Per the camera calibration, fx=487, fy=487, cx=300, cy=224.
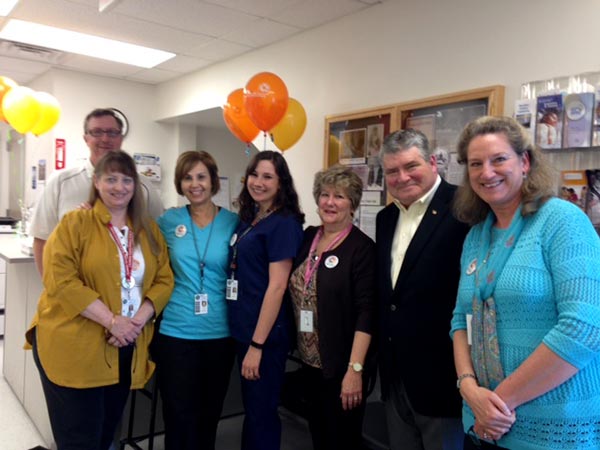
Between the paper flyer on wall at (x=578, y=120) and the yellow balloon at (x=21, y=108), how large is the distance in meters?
3.82

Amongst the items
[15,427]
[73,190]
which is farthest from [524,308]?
[15,427]

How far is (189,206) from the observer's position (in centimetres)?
216

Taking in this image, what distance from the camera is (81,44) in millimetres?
4312

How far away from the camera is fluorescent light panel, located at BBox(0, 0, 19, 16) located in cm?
342

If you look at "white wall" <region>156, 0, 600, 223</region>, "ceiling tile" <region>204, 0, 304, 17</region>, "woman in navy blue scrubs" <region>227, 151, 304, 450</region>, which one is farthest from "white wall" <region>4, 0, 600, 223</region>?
"woman in navy blue scrubs" <region>227, 151, 304, 450</region>

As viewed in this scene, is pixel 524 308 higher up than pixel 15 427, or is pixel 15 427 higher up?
pixel 524 308

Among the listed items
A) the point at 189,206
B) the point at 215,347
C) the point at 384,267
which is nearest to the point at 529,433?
the point at 384,267

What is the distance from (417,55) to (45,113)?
10.0 feet

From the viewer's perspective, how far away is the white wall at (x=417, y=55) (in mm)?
2355

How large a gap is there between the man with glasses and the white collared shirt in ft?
3.91

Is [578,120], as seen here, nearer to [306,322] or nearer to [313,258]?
[313,258]

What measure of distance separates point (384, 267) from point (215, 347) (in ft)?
2.69

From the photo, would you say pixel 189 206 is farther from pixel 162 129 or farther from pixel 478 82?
pixel 162 129

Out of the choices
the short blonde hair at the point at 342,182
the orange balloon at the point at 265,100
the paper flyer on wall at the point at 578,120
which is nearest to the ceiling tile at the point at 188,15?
the orange balloon at the point at 265,100
